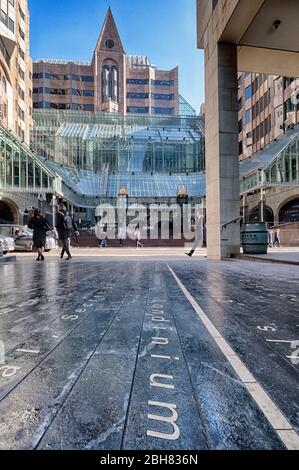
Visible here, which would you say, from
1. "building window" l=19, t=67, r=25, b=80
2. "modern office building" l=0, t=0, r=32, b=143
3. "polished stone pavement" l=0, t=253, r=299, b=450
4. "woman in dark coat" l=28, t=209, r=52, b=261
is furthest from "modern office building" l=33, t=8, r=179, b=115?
"polished stone pavement" l=0, t=253, r=299, b=450

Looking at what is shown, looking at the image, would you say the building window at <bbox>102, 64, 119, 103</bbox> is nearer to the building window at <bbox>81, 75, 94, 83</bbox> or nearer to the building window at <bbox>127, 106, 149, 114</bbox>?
the building window at <bbox>81, 75, 94, 83</bbox>

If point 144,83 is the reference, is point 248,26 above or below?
below

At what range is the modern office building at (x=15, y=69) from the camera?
129 feet

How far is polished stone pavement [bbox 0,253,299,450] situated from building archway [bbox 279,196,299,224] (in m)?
31.6

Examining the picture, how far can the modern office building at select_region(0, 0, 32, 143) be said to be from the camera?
39.2m

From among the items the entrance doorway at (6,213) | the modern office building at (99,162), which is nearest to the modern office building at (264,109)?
the modern office building at (99,162)

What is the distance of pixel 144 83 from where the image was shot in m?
86.1

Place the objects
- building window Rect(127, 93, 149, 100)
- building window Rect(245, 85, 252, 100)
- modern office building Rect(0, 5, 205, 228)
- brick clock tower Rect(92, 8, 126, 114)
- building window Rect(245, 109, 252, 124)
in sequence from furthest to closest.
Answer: building window Rect(127, 93, 149, 100)
brick clock tower Rect(92, 8, 126, 114)
building window Rect(245, 109, 252, 124)
building window Rect(245, 85, 252, 100)
modern office building Rect(0, 5, 205, 228)

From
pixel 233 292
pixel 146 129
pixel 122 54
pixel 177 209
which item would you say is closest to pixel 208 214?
pixel 233 292

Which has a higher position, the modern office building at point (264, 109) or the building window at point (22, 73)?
the building window at point (22, 73)

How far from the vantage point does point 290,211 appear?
1307 inches

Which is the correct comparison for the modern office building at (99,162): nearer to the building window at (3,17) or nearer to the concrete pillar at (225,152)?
the building window at (3,17)
